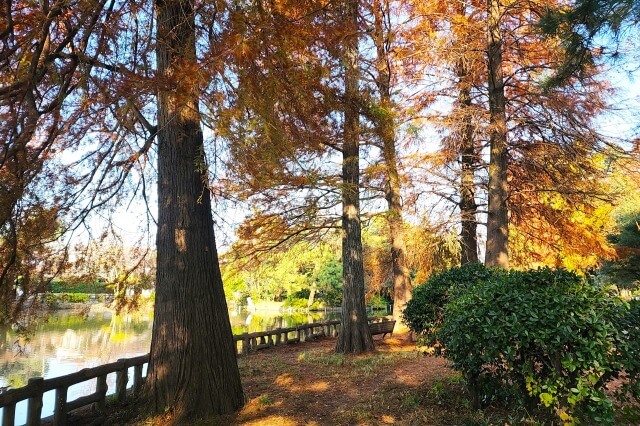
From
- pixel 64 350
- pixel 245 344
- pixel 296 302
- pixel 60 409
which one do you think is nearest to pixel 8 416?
pixel 60 409

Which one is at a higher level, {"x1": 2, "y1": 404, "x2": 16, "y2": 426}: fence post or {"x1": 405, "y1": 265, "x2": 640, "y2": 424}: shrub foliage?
{"x1": 405, "y1": 265, "x2": 640, "y2": 424}: shrub foliage

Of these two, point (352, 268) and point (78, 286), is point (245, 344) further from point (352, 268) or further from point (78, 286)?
point (78, 286)

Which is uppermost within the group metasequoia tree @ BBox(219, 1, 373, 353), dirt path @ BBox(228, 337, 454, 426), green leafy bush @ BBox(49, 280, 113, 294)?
metasequoia tree @ BBox(219, 1, 373, 353)

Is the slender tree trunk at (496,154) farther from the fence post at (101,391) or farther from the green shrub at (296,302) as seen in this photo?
the green shrub at (296,302)

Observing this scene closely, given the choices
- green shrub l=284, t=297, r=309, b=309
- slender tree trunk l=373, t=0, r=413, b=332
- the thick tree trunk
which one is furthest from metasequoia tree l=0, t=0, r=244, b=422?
green shrub l=284, t=297, r=309, b=309

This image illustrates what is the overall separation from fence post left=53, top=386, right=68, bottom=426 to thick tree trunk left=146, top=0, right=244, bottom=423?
0.91 m

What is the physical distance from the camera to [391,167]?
11391mm

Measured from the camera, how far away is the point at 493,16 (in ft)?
31.9

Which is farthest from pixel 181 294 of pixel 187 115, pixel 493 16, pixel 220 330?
pixel 493 16

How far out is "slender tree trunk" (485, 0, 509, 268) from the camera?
930 centimetres

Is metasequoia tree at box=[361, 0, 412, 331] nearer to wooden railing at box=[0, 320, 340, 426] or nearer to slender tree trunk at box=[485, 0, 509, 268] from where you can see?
slender tree trunk at box=[485, 0, 509, 268]

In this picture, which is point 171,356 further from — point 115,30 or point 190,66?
point 115,30

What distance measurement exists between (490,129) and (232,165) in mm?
5882

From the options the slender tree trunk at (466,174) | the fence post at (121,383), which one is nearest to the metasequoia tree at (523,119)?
the slender tree trunk at (466,174)
